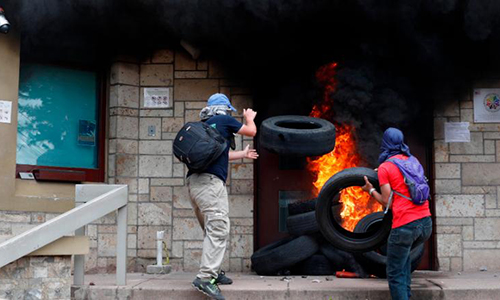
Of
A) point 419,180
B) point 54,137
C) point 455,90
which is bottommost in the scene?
point 419,180

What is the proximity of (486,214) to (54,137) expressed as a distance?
5.82 meters

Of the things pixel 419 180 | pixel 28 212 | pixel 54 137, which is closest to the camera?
pixel 419 180

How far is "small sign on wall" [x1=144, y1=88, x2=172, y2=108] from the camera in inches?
364

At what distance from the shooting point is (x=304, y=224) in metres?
8.24

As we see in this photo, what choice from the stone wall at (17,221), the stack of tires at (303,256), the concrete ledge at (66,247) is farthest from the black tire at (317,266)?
the stone wall at (17,221)

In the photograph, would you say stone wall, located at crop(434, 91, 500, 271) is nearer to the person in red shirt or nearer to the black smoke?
the black smoke

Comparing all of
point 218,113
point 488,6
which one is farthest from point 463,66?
point 218,113

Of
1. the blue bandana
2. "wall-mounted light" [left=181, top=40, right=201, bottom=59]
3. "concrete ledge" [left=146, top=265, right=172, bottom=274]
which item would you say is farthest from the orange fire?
the blue bandana

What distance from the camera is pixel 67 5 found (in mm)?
8539

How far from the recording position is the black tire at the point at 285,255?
819cm

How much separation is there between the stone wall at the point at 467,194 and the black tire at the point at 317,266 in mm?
1679

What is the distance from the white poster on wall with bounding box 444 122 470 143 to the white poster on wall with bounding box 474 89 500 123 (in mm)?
186

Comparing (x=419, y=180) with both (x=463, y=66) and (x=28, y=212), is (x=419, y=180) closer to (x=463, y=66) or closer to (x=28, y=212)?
(x=463, y=66)

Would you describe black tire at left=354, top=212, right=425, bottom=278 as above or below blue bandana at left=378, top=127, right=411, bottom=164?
below
